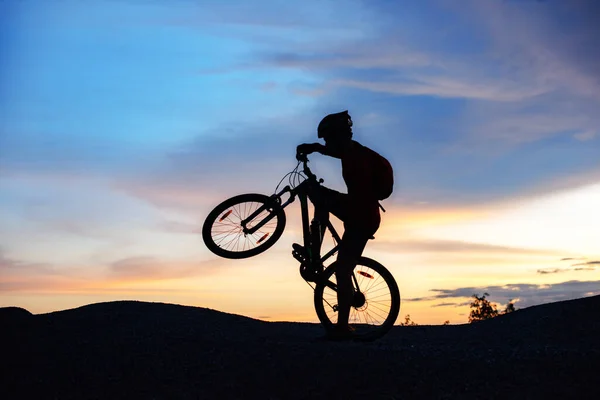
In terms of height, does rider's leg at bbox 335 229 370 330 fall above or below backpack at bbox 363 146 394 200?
below

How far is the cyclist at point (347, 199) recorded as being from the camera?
10.1 meters

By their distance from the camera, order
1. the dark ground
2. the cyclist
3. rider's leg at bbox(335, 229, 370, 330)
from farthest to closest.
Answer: rider's leg at bbox(335, 229, 370, 330) → the cyclist → the dark ground

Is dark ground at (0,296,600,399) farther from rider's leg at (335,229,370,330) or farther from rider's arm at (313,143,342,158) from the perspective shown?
rider's arm at (313,143,342,158)

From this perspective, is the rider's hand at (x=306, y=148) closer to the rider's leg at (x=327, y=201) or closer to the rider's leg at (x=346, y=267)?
the rider's leg at (x=327, y=201)

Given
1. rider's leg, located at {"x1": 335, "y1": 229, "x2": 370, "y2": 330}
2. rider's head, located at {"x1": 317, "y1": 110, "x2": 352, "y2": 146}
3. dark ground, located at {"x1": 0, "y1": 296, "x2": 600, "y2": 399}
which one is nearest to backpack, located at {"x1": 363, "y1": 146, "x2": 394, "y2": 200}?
rider's head, located at {"x1": 317, "y1": 110, "x2": 352, "y2": 146}

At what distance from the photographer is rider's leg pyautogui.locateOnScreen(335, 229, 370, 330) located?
10531 millimetres

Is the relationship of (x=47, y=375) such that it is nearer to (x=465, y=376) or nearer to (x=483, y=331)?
(x=465, y=376)

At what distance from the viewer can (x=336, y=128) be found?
10.2 meters

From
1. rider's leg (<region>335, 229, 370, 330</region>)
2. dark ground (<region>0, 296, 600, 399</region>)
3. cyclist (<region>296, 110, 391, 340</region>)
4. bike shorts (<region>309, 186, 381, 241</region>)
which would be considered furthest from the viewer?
rider's leg (<region>335, 229, 370, 330</region>)

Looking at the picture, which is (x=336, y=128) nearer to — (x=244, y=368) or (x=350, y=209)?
(x=350, y=209)

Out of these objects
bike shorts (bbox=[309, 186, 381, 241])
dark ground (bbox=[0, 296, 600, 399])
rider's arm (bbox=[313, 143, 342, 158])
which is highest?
rider's arm (bbox=[313, 143, 342, 158])

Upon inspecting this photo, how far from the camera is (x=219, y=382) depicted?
26.1 ft

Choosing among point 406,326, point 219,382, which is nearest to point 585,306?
point 406,326

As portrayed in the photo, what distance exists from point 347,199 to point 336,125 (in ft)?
3.47
